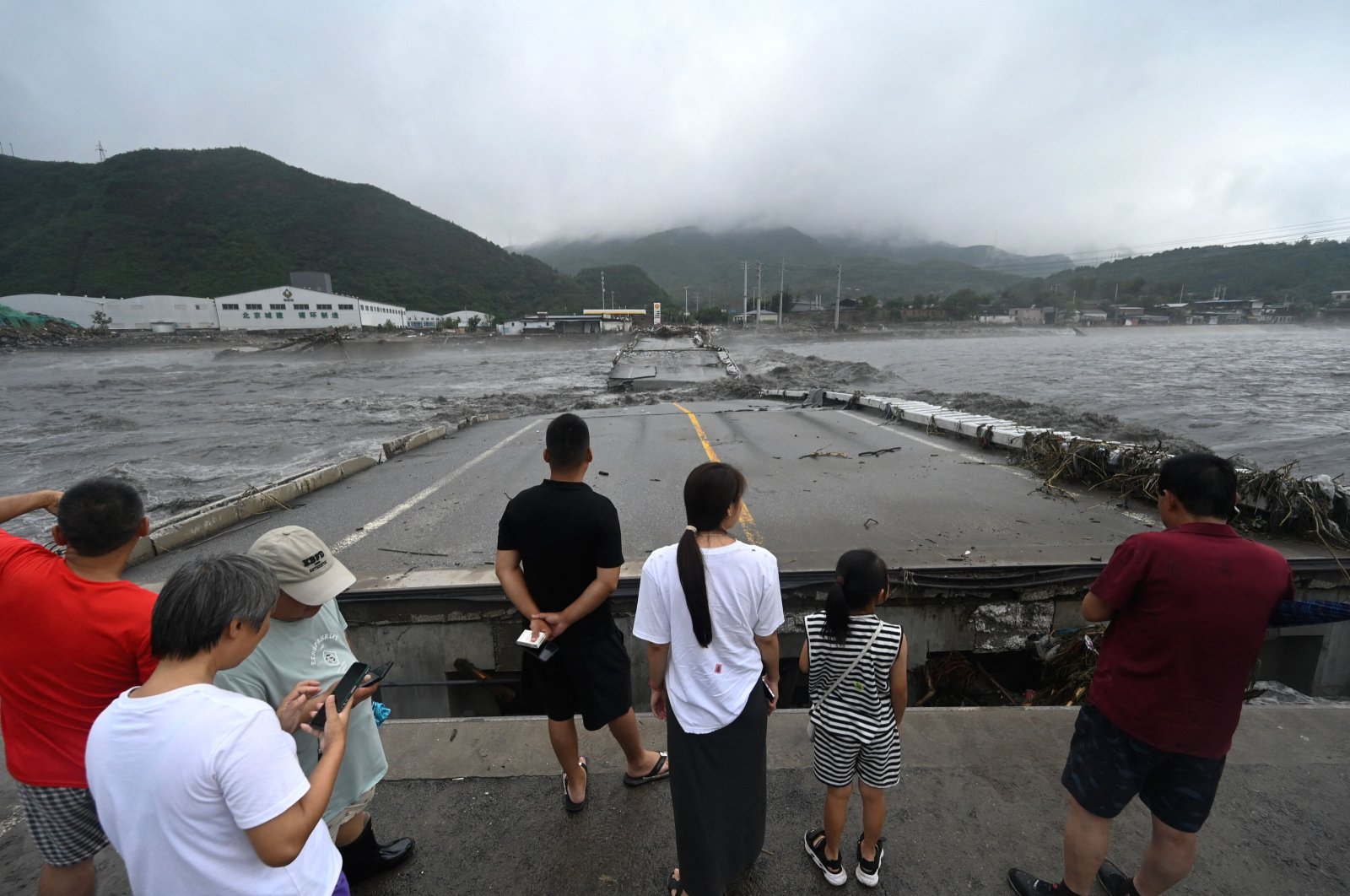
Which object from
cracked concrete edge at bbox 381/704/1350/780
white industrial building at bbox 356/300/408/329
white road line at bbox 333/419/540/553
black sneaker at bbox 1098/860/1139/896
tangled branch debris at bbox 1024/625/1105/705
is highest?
white industrial building at bbox 356/300/408/329

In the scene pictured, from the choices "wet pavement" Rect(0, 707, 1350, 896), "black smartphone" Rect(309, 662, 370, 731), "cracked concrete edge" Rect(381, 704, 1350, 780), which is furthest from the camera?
"cracked concrete edge" Rect(381, 704, 1350, 780)

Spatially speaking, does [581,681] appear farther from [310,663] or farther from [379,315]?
[379,315]

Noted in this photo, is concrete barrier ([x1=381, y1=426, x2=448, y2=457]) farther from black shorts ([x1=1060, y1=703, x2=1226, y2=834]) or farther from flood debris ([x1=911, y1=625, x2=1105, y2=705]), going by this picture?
black shorts ([x1=1060, y1=703, x2=1226, y2=834])

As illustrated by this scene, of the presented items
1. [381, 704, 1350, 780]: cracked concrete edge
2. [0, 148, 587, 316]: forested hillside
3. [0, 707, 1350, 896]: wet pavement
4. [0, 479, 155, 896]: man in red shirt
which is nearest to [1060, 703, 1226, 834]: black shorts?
[0, 707, 1350, 896]: wet pavement

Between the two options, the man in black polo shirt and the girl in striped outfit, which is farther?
the man in black polo shirt

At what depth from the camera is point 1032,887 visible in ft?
7.83

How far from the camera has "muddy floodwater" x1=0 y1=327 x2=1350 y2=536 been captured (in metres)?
14.1

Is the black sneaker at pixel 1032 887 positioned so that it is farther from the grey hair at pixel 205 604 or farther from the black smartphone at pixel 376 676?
the grey hair at pixel 205 604

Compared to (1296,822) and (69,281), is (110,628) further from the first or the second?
(69,281)

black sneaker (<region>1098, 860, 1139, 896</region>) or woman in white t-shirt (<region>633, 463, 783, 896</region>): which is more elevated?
woman in white t-shirt (<region>633, 463, 783, 896</region>)

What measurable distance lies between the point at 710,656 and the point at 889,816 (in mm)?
1502

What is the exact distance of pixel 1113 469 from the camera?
7020mm

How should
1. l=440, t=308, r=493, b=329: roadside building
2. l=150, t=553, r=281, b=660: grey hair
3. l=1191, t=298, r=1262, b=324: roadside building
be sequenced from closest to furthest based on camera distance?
l=150, t=553, r=281, b=660: grey hair < l=440, t=308, r=493, b=329: roadside building < l=1191, t=298, r=1262, b=324: roadside building

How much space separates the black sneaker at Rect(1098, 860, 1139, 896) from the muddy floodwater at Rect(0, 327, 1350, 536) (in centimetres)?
1177
